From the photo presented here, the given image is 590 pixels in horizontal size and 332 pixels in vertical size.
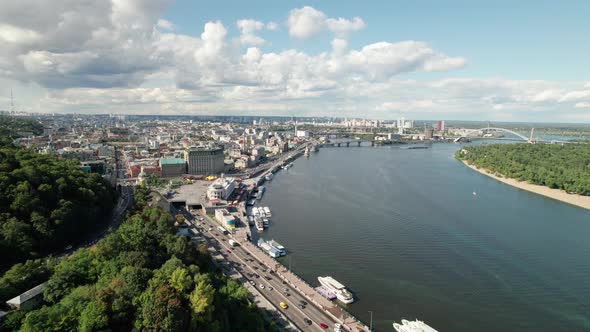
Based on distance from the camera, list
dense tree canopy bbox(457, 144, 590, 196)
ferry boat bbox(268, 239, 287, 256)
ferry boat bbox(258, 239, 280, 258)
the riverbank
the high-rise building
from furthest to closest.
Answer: the high-rise building → dense tree canopy bbox(457, 144, 590, 196) → the riverbank → ferry boat bbox(268, 239, 287, 256) → ferry boat bbox(258, 239, 280, 258)

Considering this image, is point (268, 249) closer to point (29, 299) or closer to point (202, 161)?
point (29, 299)

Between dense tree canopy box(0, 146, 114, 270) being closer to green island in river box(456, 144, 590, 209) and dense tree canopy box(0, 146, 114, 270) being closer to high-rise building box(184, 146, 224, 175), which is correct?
high-rise building box(184, 146, 224, 175)

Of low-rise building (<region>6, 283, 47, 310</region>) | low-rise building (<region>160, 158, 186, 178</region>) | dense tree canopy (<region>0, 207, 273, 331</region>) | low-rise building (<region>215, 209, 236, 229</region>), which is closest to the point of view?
dense tree canopy (<region>0, 207, 273, 331</region>)

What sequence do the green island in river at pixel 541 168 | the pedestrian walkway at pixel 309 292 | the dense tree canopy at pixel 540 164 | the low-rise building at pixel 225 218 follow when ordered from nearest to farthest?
the pedestrian walkway at pixel 309 292 < the low-rise building at pixel 225 218 < the green island in river at pixel 541 168 < the dense tree canopy at pixel 540 164

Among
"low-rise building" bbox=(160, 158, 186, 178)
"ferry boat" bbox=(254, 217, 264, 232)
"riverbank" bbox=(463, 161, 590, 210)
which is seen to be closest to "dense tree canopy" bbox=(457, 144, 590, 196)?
"riverbank" bbox=(463, 161, 590, 210)

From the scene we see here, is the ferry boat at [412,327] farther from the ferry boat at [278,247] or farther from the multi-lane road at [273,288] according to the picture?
the ferry boat at [278,247]

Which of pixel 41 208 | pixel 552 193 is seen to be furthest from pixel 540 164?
pixel 41 208

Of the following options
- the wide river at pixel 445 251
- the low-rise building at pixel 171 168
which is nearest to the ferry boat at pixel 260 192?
the wide river at pixel 445 251
